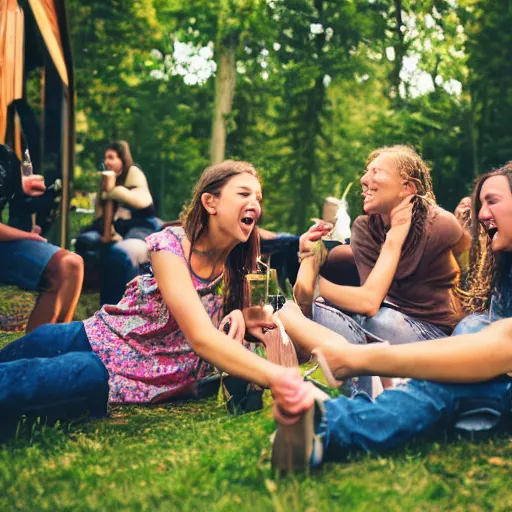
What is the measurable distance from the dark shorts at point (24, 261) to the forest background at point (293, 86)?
667 cm

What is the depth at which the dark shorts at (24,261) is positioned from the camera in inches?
187

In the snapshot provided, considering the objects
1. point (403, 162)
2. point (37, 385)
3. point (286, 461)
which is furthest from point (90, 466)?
point (403, 162)

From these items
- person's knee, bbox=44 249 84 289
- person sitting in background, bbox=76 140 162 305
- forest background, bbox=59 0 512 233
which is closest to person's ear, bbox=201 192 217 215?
person's knee, bbox=44 249 84 289

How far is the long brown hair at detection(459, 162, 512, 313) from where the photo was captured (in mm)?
3346

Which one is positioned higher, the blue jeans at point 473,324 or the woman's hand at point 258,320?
the blue jeans at point 473,324

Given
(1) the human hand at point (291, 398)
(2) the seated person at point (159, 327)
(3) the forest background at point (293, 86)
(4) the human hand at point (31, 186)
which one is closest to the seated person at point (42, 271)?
(4) the human hand at point (31, 186)

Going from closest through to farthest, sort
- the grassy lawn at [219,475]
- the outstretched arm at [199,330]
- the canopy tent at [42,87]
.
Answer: the grassy lawn at [219,475] < the outstretched arm at [199,330] < the canopy tent at [42,87]

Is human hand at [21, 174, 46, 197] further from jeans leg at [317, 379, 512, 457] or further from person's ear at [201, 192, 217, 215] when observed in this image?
jeans leg at [317, 379, 512, 457]

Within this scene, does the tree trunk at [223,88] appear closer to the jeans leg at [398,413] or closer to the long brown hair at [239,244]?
the long brown hair at [239,244]

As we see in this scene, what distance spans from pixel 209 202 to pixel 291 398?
1261 mm

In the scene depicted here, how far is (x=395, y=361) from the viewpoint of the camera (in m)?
2.83

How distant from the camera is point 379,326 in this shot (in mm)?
3805

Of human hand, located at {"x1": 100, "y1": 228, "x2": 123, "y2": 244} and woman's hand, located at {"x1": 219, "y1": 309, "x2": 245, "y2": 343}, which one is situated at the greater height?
woman's hand, located at {"x1": 219, "y1": 309, "x2": 245, "y2": 343}

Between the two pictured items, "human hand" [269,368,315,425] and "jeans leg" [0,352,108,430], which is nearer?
"human hand" [269,368,315,425]
